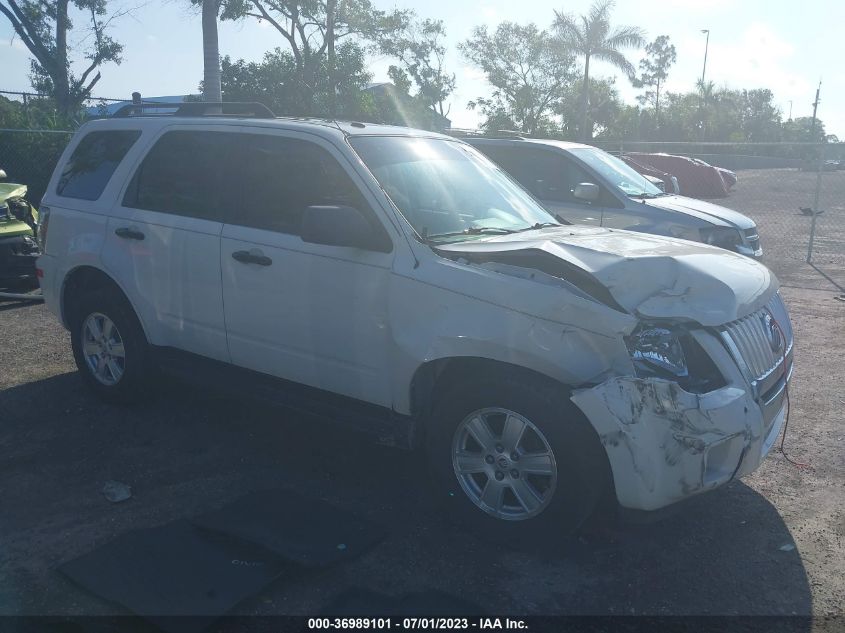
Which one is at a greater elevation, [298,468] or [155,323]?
[155,323]

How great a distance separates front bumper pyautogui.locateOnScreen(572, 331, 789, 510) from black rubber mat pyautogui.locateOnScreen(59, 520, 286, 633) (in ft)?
5.00

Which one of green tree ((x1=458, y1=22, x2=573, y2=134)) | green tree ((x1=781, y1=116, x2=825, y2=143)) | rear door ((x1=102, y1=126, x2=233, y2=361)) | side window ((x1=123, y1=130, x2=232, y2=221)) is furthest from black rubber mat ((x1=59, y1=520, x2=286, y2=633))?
green tree ((x1=781, y1=116, x2=825, y2=143))

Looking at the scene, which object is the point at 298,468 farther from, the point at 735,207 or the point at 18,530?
the point at 735,207

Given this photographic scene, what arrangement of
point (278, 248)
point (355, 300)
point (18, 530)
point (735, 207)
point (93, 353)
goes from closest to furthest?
point (18, 530) < point (355, 300) < point (278, 248) < point (93, 353) < point (735, 207)

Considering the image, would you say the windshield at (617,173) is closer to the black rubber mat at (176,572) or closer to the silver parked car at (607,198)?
the silver parked car at (607,198)

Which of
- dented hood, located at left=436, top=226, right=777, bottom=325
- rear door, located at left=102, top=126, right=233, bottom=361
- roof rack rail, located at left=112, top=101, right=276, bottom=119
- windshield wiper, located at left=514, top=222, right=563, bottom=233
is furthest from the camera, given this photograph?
roof rack rail, located at left=112, top=101, right=276, bottom=119

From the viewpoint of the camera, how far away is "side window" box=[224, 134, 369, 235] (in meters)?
4.68

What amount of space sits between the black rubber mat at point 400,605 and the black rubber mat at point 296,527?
269 mm

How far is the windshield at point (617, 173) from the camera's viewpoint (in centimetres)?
974

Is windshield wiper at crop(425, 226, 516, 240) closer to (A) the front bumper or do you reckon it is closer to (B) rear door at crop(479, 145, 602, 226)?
(A) the front bumper

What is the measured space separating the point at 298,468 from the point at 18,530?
1504mm

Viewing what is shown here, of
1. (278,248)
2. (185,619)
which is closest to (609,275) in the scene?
(278,248)

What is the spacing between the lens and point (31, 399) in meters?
6.07

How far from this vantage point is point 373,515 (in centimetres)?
432
